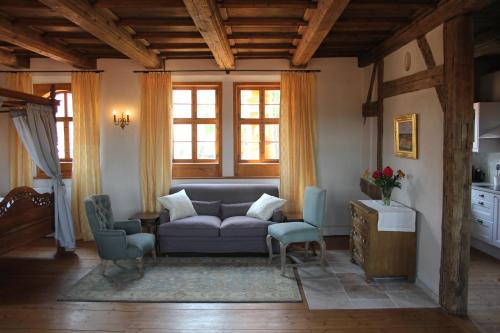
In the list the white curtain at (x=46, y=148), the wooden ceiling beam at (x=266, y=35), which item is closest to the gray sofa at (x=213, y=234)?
the white curtain at (x=46, y=148)

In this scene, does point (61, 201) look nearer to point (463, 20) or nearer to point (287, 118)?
point (287, 118)

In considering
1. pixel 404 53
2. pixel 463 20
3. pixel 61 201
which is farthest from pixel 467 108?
pixel 61 201

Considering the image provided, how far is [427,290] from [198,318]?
2.38 m

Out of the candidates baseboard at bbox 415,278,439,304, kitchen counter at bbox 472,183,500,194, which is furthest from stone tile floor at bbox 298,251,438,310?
kitchen counter at bbox 472,183,500,194

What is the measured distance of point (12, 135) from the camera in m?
6.00

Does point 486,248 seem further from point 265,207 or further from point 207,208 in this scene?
point 207,208

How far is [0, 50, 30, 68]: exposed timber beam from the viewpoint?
554 centimetres

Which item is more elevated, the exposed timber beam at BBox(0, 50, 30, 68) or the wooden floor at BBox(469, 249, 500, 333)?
the exposed timber beam at BBox(0, 50, 30, 68)

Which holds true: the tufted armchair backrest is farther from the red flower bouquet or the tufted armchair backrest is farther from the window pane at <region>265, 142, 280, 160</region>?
the red flower bouquet

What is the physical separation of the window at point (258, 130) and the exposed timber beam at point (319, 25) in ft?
3.46

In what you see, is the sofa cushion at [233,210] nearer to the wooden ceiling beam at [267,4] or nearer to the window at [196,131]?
the window at [196,131]

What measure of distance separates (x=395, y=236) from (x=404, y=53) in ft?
7.19

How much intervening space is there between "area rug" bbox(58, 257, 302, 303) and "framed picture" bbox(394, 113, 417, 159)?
1971 millimetres

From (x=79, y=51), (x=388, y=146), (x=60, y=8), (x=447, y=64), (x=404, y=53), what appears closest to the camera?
(x=60, y=8)
